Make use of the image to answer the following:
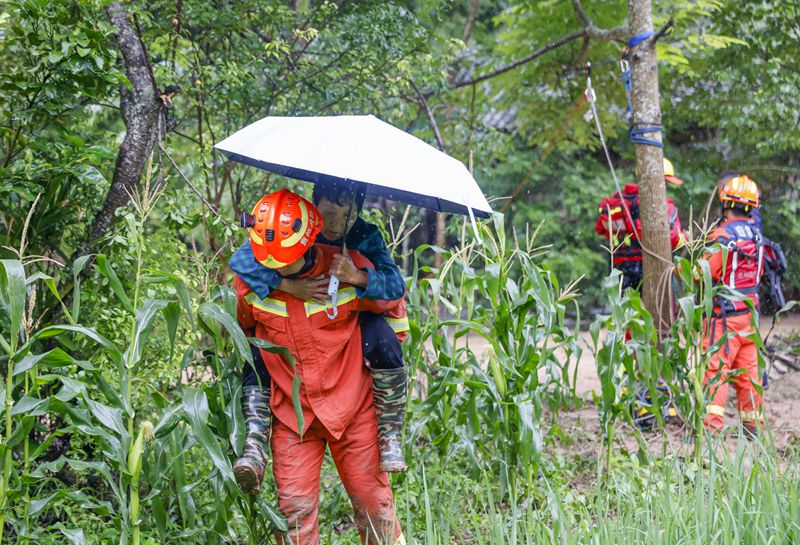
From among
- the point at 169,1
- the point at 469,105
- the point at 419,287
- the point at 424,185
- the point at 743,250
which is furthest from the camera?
the point at 469,105

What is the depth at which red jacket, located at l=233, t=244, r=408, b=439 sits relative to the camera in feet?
9.02

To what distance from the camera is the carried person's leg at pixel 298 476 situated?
275cm

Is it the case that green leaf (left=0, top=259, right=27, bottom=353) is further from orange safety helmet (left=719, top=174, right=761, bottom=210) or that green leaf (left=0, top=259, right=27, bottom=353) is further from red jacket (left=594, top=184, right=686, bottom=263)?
orange safety helmet (left=719, top=174, right=761, bottom=210)

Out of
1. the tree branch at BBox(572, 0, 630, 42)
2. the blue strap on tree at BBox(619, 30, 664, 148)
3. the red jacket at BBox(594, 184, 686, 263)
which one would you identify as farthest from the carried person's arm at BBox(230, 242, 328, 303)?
the tree branch at BBox(572, 0, 630, 42)

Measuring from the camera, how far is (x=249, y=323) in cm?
287

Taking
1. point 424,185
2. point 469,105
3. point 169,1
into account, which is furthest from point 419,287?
point 469,105

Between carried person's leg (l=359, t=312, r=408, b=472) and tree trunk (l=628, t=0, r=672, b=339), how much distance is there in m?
2.79

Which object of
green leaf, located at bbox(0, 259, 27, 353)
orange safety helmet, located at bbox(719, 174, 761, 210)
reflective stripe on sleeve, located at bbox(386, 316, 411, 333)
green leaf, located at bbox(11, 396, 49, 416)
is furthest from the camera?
orange safety helmet, located at bbox(719, 174, 761, 210)

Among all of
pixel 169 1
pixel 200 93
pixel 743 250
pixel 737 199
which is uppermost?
pixel 169 1

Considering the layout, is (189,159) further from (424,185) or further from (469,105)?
(469,105)

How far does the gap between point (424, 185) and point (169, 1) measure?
7.34ft

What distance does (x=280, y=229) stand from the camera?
2.59 m

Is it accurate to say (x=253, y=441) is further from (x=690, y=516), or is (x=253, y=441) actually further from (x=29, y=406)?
(x=690, y=516)

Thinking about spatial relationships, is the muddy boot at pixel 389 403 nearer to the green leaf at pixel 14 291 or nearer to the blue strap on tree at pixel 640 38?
the green leaf at pixel 14 291
